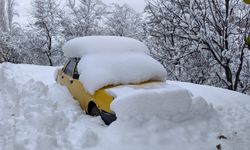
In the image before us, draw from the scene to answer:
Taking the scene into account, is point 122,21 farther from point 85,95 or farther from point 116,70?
point 116,70

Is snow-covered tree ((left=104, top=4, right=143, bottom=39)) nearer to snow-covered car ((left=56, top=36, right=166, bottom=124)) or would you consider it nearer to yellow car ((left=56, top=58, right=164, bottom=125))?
yellow car ((left=56, top=58, right=164, bottom=125))

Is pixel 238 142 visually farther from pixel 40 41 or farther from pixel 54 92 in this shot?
pixel 40 41

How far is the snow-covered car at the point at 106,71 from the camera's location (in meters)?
6.63

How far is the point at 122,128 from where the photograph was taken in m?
5.65

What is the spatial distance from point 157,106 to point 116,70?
1359 mm

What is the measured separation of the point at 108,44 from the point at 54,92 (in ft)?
5.37

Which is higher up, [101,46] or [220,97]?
[101,46]

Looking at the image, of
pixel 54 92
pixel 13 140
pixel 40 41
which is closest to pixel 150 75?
pixel 54 92

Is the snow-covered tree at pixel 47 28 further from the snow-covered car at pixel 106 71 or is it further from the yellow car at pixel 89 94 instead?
the snow-covered car at pixel 106 71

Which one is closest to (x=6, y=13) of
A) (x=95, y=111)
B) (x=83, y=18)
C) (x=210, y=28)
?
(x=83, y=18)

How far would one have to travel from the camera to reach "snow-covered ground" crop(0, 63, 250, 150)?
5246 millimetres

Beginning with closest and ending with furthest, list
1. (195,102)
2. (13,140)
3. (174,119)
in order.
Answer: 1. (13,140)
2. (174,119)
3. (195,102)

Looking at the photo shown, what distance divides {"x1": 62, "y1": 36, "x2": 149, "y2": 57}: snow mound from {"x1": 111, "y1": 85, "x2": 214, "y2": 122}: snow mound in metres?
1.82

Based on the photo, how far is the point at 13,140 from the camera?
5.50 metres
